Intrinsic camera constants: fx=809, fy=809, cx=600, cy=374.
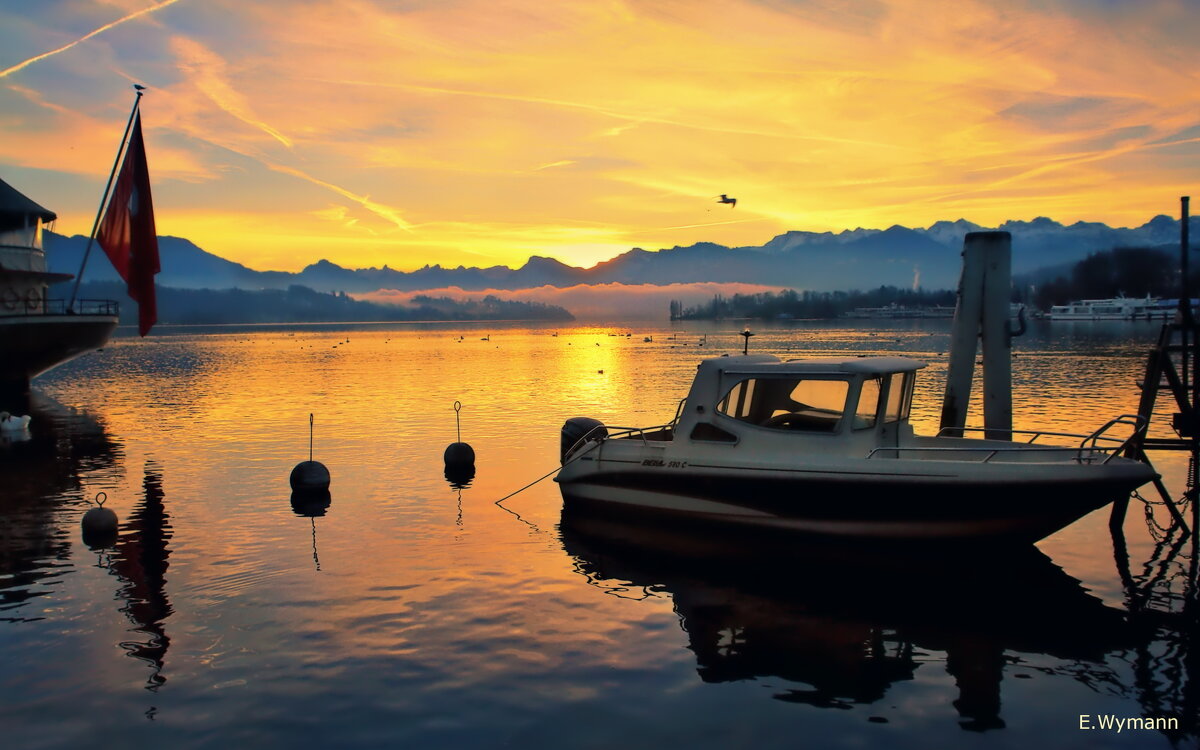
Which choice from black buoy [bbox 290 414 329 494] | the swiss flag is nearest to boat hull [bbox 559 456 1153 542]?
black buoy [bbox 290 414 329 494]

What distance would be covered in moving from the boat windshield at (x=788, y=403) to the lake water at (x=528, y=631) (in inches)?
69.8

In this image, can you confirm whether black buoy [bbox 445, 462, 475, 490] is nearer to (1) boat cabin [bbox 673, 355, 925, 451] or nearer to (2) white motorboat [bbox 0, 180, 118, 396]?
(1) boat cabin [bbox 673, 355, 925, 451]

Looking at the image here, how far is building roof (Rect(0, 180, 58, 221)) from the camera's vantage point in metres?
48.0

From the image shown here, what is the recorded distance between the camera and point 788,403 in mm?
16594

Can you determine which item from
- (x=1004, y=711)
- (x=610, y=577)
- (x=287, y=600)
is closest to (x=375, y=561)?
(x=287, y=600)

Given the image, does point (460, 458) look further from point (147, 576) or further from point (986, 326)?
point (986, 326)

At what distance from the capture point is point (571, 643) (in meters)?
11.9

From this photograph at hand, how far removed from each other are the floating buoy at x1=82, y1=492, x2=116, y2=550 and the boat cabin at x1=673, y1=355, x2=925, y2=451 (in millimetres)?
12337

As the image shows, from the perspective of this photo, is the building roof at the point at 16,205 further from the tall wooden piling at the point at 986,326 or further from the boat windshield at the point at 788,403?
the tall wooden piling at the point at 986,326

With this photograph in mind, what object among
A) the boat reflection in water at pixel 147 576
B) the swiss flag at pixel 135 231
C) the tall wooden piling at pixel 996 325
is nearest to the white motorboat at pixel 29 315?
the swiss flag at pixel 135 231

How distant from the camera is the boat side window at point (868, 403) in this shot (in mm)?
15891

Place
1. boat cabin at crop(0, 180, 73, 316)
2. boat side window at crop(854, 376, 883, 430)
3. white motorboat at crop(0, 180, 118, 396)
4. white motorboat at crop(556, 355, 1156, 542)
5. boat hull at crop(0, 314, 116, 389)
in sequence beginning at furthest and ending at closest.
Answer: boat cabin at crop(0, 180, 73, 316)
white motorboat at crop(0, 180, 118, 396)
boat hull at crop(0, 314, 116, 389)
boat side window at crop(854, 376, 883, 430)
white motorboat at crop(556, 355, 1156, 542)

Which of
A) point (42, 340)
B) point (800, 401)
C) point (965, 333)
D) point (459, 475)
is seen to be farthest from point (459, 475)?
point (42, 340)

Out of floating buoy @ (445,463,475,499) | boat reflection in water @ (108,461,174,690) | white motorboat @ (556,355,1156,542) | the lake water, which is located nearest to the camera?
the lake water
